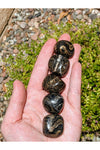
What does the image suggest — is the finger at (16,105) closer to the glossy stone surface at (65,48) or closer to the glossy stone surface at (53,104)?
the glossy stone surface at (53,104)

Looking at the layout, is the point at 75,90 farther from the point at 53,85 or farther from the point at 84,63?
the point at 84,63

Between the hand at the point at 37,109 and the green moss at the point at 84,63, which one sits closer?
the hand at the point at 37,109

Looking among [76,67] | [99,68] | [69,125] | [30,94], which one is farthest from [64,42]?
[69,125]

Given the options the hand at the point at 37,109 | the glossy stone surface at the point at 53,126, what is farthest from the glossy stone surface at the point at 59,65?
the glossy stone surface at the point at 53,126

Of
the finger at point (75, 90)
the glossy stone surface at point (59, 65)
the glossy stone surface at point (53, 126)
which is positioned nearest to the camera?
the glossy stone surface at point (53, 126)

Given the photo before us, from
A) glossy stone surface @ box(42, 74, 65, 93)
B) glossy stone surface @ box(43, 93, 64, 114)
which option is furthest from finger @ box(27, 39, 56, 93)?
glossy stone surface @ box(43, 93, 64, 114)

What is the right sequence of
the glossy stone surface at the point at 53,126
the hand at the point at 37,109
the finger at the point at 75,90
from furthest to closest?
the finger at the point at 75,90, the glossy stone surface at the point at 53,126, the hand at the point at 37,109

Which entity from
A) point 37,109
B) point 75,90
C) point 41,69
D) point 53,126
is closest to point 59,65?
point 41,69
